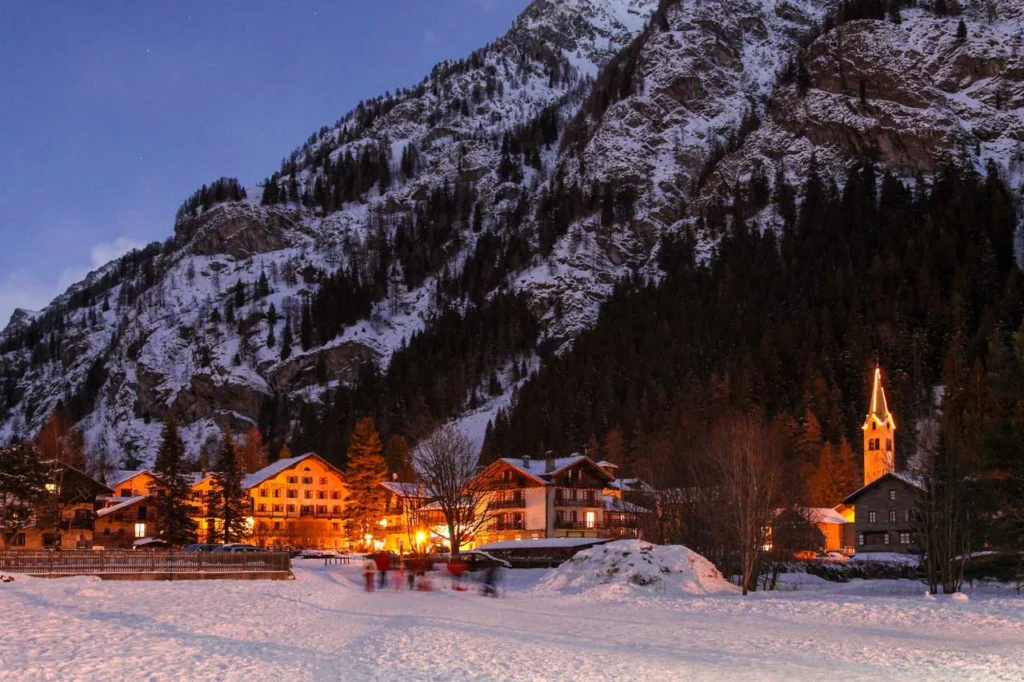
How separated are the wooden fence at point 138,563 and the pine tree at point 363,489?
169 ft

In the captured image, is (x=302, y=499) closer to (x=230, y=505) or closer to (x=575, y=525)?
(x=230, y=505)

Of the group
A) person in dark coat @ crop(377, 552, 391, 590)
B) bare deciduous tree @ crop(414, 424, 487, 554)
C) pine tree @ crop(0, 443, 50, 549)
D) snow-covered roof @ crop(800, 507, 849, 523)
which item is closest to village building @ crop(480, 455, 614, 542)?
bare deciduous tree @ crop(414, 424, 487, 554)

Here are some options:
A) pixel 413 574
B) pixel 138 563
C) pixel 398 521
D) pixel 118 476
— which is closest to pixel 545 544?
pixel 413 574

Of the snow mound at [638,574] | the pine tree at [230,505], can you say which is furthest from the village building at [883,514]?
the pine tree at [230,505]

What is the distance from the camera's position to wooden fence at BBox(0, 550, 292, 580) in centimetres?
3875

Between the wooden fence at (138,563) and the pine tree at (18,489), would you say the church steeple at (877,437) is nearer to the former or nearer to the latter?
the wooden fence at (138,563)

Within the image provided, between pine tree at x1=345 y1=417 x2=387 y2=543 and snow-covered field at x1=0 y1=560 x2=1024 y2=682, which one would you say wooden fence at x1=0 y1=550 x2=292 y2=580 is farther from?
pine tree at x1=345 y1=417 x2=387 y2=543

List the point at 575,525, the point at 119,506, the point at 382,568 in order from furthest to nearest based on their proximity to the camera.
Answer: the point at 119,506
the point at 575,525
the point at 382,568

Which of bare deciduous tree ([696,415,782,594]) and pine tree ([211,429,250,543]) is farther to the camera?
pine tree ([211,429,250,543])

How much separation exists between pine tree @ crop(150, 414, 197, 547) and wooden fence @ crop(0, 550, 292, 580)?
36.9m

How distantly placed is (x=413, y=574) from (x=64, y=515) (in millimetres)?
57571

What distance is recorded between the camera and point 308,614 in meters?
29.6

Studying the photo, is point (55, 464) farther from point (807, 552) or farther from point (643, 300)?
point (643, 300)

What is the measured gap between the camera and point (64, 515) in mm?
90000
